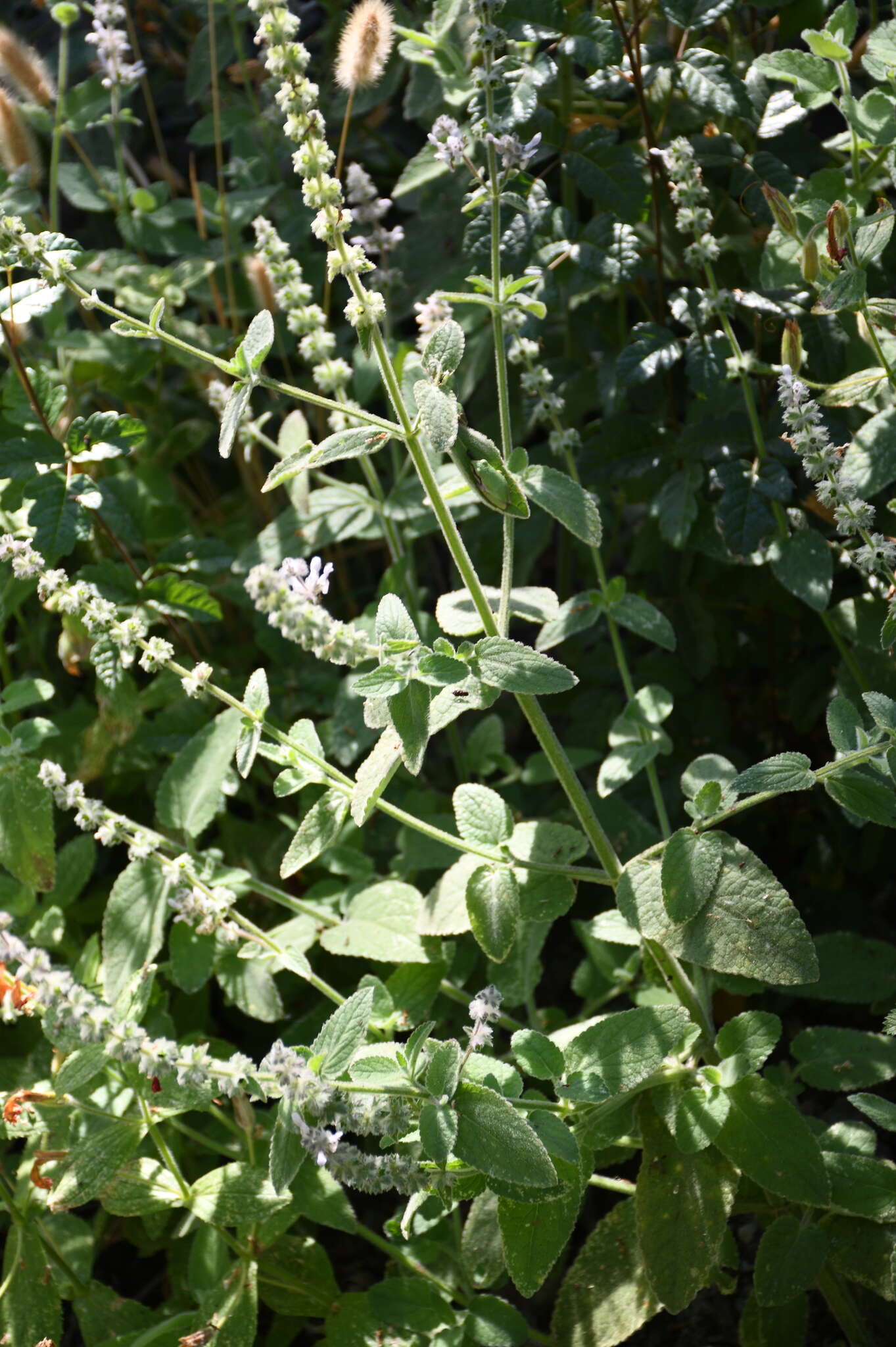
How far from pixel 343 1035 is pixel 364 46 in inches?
37.2

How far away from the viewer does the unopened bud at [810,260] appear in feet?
3.56

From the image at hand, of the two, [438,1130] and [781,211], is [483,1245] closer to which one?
[438,1130]

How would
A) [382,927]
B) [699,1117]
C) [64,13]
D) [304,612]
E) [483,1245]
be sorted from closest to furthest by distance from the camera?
[304,612], [699,1117], [483,1245], [382,927], [64,13]

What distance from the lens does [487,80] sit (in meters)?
0.99

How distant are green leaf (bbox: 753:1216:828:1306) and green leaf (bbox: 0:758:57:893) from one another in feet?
2.76

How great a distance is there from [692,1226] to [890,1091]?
1.74ft

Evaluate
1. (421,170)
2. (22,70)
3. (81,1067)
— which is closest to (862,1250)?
(81,1067)

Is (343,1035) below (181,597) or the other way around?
below

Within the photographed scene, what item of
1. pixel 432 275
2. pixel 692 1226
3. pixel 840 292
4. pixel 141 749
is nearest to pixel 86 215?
pixel 432 275

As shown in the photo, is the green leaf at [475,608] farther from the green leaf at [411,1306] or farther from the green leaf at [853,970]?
the green leaf at [411,1306]

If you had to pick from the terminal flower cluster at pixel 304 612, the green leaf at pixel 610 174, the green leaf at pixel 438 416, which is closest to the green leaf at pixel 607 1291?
the terminal flower cluster at pixel 304 612

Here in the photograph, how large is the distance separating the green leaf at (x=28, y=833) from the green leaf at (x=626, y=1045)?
2.06 feet

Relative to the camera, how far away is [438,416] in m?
0.87

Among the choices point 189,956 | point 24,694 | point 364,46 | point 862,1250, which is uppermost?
point 364,46
